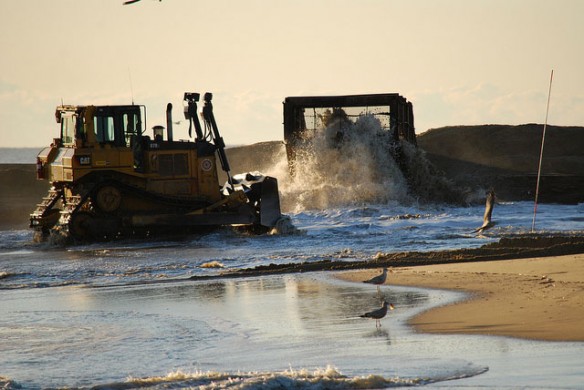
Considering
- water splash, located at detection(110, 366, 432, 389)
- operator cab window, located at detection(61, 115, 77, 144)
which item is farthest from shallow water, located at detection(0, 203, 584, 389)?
operator cab window, located at detection(61, 115, 77, 144)

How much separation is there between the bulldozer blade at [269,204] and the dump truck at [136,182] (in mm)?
22

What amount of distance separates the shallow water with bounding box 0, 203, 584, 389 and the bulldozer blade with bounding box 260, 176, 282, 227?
301 centimetres

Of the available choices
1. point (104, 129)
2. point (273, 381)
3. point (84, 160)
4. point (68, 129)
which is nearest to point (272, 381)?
point (273, 381)

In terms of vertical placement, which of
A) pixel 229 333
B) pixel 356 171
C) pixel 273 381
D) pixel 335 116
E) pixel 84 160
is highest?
pixel 335 116

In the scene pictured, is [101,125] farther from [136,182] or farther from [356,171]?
[356,171]

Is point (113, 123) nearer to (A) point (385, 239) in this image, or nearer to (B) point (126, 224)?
(B) point (126, 224)

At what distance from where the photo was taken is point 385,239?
24578mm

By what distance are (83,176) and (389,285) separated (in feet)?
35.0

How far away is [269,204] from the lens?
26141 millimetres

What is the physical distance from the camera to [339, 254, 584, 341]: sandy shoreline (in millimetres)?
12070

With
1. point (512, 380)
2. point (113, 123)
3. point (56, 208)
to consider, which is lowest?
point (512, 380)

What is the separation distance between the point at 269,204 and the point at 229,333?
44.8ft

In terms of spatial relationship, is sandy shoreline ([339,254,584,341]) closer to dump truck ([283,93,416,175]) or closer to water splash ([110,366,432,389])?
water splash ([110,366,432,389])

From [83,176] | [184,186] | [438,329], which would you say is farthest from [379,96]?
[438,329]
